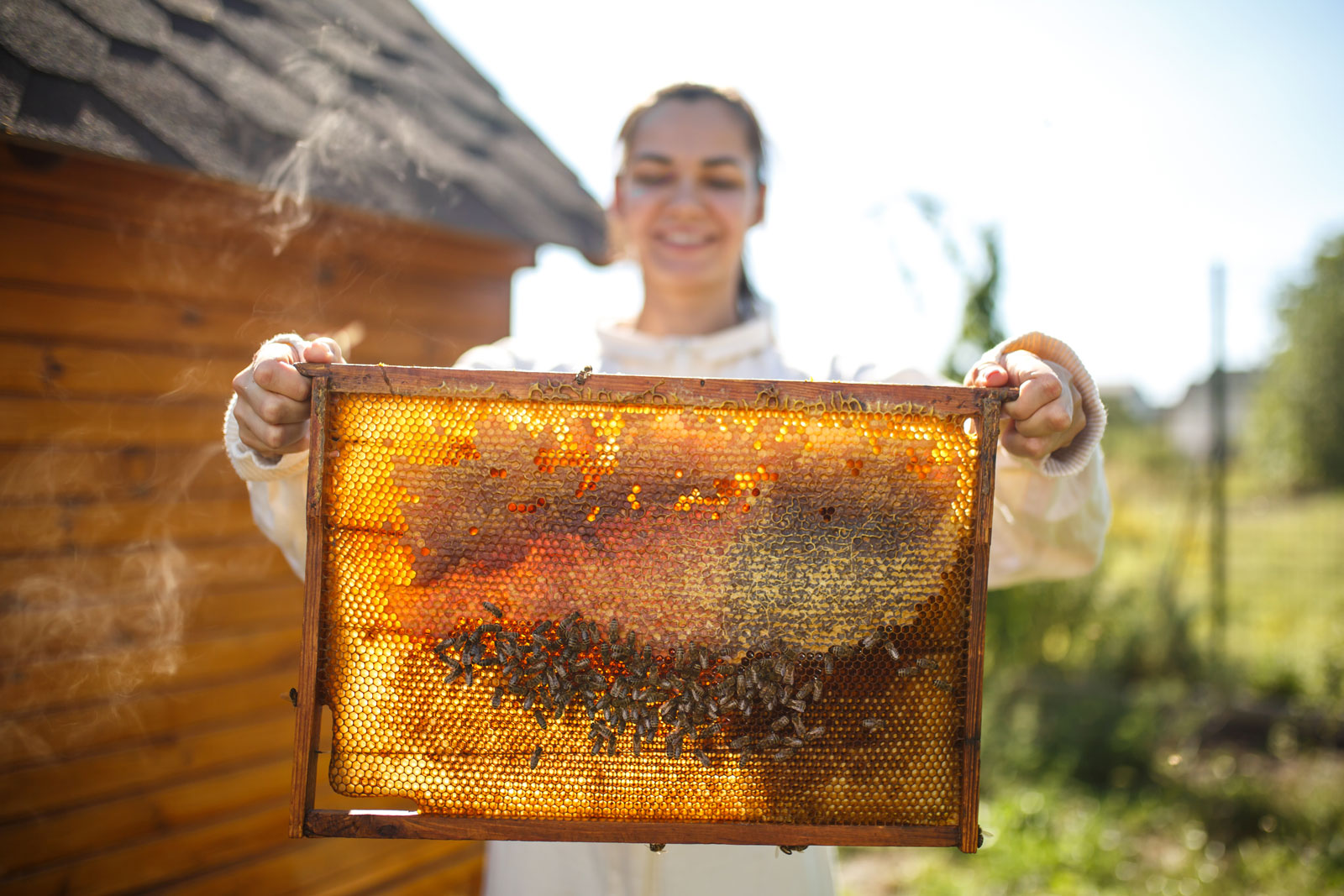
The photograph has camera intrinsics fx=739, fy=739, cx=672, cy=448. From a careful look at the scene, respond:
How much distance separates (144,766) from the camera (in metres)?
2.99

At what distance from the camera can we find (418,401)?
174cm

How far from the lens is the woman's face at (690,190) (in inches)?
97.7

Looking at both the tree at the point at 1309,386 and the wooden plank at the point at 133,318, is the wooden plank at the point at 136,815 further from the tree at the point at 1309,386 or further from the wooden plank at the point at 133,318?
the tree at the point at 1309,386

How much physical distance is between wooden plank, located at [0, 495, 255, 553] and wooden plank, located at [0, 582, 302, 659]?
0.76 ft

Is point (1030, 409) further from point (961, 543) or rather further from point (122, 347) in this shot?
point (122, 347)

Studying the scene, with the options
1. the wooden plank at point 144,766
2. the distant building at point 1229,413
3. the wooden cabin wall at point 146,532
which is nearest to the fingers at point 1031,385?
the wooden cabin wall at point 146,532

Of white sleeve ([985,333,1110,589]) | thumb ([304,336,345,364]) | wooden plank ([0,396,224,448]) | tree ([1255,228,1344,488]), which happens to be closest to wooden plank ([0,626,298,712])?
wooden plank ([0,396,224,448])

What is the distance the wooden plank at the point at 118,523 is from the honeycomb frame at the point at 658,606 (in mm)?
1720

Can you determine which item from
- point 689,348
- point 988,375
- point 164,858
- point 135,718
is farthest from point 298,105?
point 164,858

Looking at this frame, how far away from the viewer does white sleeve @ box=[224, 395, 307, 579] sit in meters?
1.88

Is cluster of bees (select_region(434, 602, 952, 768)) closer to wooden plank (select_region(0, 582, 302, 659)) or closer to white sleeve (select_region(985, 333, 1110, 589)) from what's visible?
white sleeve (select_region(985, 333, 1110, 589))

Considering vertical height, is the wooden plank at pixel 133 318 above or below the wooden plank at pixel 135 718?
above

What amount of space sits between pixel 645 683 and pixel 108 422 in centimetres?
249

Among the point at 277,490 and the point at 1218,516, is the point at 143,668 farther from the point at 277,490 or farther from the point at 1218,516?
the point at 1218,516
